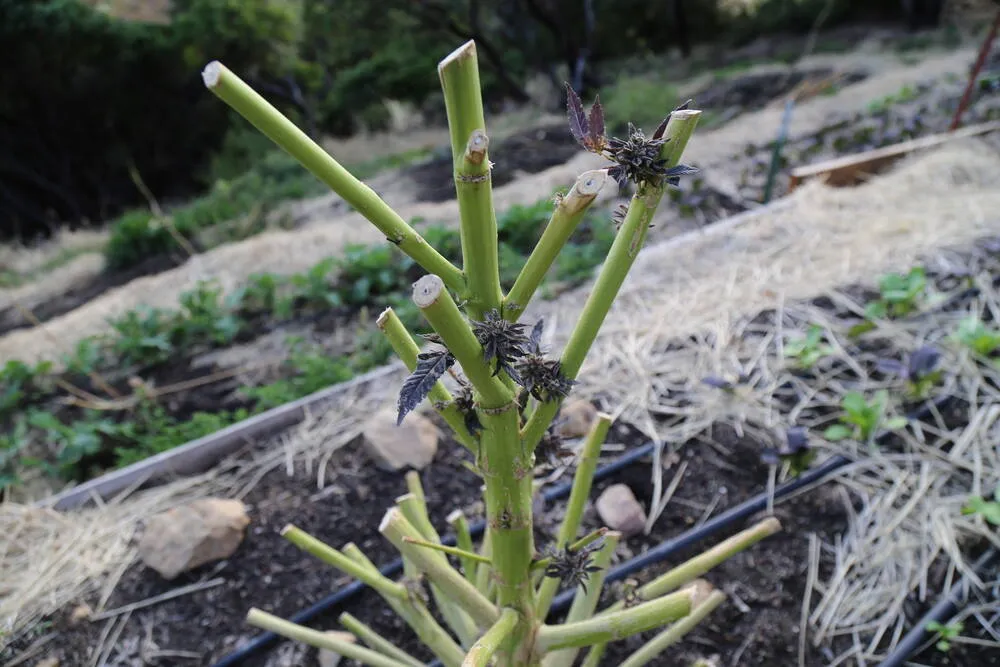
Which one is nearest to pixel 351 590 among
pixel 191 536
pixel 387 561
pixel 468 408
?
pixel 387 561

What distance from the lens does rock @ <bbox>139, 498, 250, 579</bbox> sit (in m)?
1.53

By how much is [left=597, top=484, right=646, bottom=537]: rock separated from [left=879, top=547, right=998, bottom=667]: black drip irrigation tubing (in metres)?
0.53

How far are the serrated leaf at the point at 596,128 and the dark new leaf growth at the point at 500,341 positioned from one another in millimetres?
172

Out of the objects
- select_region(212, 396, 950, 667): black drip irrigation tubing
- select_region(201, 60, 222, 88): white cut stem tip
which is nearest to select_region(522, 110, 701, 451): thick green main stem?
select_region(201, 60, 222, 88): white cut stem tip

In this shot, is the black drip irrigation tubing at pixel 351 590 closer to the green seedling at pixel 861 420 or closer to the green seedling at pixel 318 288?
the green seedling at pixel 861 420

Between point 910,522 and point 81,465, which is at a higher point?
point 81,465

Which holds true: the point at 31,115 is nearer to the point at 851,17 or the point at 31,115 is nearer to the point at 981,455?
the point at 981,455

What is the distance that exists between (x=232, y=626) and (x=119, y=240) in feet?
16.2

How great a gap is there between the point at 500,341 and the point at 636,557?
1.03 m

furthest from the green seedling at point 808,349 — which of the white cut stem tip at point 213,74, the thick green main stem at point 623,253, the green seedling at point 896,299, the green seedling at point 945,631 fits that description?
the white cut stem tip at point 213,74

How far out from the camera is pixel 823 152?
455 centimetres

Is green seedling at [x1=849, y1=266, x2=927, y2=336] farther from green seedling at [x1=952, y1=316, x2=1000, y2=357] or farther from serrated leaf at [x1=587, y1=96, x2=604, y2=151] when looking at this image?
serrated leaf at [x1=587, y1=96, x2=604, y2=151]

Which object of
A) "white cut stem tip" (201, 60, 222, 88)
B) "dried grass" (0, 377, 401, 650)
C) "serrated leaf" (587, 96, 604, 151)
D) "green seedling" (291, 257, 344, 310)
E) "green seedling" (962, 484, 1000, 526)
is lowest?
"green seedling" (962, 484, 1000, 526)

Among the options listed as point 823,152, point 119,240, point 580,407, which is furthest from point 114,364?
point 823,152
